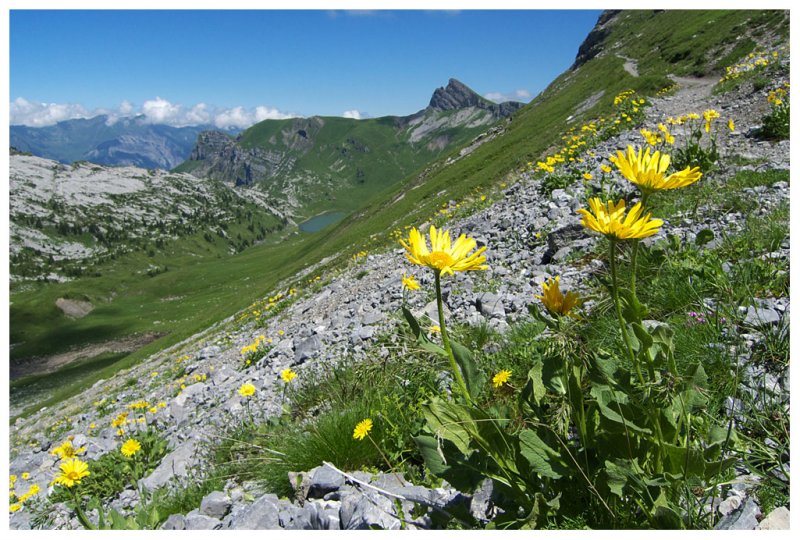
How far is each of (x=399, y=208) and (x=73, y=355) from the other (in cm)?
10246

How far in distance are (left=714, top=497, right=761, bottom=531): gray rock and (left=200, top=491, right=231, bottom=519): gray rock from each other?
3932 millimetres

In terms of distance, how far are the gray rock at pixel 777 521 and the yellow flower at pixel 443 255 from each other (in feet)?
6.13

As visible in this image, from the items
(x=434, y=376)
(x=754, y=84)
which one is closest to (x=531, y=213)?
(x=434, y=376)

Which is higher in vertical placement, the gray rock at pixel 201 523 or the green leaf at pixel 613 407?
the green leaf at pixel 613 407

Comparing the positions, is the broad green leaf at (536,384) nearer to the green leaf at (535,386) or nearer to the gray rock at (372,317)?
the green leaf at (535,386)

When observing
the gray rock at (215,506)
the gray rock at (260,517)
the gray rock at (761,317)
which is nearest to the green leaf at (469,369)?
the gray rock at (260,517)

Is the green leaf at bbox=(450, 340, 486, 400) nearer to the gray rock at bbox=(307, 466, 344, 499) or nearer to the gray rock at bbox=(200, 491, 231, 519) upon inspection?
the gray rock at bbox=(307, 466, 344, 499)

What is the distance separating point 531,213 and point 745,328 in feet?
28.4

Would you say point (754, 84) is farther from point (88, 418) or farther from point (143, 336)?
point (143, 336)

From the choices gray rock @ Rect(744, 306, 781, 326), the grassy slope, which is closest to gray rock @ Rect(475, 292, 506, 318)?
gray rock @ Rect(744, 306, 781, 326)

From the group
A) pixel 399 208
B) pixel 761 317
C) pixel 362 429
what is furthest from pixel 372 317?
pixel 399 208

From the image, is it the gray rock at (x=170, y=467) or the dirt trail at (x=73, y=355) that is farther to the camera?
the dirt trail at (x=73, y=355)

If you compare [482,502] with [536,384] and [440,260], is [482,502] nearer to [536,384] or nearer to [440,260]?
[536,384]

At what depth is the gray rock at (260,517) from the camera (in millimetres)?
3518
